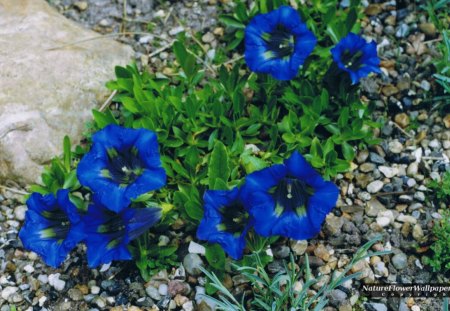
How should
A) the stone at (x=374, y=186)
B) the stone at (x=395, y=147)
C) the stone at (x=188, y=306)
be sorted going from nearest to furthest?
the stone at (x=188, y=306), the stone at (x=374, y=186), the stone at (x=395, y=147)

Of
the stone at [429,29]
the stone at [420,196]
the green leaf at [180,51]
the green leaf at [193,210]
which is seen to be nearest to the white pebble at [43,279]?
the green leaf at [193,210]

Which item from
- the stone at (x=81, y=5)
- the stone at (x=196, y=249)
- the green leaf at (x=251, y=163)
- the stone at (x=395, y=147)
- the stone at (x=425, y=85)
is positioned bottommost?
the stone at (x=196, y=249)

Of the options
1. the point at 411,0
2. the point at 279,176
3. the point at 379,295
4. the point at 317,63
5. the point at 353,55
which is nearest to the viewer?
the point at 279,176

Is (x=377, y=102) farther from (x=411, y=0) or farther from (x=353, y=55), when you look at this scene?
(x=411, y=0)

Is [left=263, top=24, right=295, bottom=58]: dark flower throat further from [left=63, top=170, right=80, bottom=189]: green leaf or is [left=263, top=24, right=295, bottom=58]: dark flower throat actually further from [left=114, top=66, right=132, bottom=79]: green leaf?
[left=63, top=170, right=80, bottom=189]: green leaf

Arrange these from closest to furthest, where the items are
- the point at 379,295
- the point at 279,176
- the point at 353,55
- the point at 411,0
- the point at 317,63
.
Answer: the point at 279,176 → the point at 379,295 → the point at 353,55 → the point at 317,63 → the point at 411,0

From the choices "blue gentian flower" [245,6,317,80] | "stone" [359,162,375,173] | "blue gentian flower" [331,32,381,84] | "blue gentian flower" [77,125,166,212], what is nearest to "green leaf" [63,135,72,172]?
"blue gentian flower" [77,125,166,212]

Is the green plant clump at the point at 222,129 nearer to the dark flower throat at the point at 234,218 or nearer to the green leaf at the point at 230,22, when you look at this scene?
the dark flower throat at the point at 234,218

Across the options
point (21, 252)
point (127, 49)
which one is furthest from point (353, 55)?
point (21, 252)
